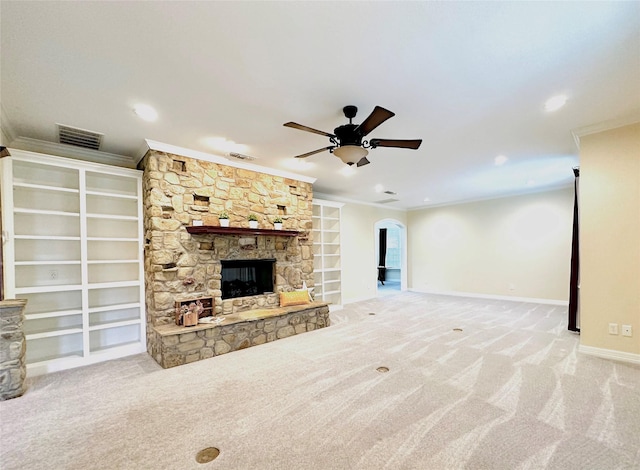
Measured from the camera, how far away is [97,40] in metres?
1.88

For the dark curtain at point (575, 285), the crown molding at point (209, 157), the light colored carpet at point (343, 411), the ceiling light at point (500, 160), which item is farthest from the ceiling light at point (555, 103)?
the crown molding at point (209, 157)

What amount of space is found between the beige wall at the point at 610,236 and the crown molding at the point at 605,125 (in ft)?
0.18

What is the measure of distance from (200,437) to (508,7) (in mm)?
3545

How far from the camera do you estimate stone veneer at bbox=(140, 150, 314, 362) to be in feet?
12.3

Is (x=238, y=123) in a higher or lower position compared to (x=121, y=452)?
higher

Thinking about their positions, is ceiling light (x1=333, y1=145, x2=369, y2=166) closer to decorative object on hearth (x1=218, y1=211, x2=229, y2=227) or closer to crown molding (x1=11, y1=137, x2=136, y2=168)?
decorative object on hearth (x1=218, y1=211, x2=229, y2=227)

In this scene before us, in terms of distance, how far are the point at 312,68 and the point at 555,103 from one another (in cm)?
251

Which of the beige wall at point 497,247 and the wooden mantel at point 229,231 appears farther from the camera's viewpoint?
the beige wall at point 497,247

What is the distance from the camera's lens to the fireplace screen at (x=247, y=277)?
14.8ft

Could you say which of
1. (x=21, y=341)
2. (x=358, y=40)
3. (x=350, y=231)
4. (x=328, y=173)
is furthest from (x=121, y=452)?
(x=350, y=231)

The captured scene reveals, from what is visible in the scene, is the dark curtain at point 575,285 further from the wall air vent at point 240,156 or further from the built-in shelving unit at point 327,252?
the wall air vent at point 240,156

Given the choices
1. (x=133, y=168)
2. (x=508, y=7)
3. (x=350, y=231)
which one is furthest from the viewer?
(x=350, y=231)

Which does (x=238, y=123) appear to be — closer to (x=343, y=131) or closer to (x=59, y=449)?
(x=343, y=131)

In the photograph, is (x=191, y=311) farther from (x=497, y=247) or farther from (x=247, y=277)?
(x=497, y=247)
